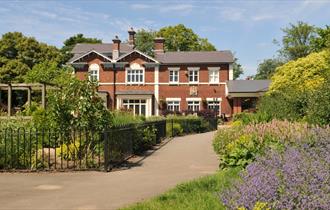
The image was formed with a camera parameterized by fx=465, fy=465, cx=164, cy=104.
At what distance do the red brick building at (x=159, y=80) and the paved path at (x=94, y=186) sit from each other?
3568cm

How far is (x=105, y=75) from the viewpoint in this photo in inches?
1946

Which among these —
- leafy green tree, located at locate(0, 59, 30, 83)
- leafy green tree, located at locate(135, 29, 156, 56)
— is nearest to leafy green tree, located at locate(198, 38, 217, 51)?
leafy green tree, located at locate(135, 29, 156, 56)

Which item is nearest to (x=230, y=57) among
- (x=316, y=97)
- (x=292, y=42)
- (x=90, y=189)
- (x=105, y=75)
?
(x=105, y=75)

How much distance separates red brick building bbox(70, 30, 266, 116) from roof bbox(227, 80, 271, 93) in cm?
104

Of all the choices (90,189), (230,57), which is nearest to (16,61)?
(230,57)

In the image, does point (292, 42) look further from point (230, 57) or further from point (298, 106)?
point (298, 106)

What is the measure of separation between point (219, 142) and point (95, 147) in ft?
14.7

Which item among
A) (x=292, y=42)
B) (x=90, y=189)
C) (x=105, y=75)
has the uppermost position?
(x=292, y=42)

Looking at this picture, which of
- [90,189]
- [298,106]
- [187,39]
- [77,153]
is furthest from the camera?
[187,39]

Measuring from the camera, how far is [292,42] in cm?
6881

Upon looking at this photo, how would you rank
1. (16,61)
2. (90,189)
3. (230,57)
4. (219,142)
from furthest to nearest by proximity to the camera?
(16,61) → (230,57) → (219,142) → (90,189)

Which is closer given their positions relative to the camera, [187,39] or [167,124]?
[167,124]

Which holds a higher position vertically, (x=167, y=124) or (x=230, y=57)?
(x=230, y=57)

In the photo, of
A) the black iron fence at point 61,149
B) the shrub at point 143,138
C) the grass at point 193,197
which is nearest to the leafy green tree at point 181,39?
the shrub at point 143,138
